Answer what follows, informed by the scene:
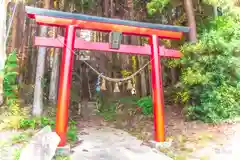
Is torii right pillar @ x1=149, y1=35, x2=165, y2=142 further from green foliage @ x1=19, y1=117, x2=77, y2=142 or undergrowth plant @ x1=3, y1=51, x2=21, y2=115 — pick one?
undergrowth plant @ x1=3, y1=51, x2=21, y2=115

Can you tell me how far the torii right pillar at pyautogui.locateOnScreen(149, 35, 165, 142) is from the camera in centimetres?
539

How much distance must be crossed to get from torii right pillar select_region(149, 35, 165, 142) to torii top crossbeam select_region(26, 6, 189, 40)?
10.7 inches

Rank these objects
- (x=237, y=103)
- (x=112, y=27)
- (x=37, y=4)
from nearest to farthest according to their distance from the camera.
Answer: (x=112, y=27), (x=237, y=103), (x=37, y=4)

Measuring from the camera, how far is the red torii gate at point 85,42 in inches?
184

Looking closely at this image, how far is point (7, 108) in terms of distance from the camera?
716 cm

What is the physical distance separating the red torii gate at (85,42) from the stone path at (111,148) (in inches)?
18.6

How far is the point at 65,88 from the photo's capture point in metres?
4.73

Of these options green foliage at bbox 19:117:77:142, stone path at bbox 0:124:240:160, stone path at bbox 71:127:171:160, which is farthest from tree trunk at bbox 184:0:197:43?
green foliage at bbox 19:117:77:142

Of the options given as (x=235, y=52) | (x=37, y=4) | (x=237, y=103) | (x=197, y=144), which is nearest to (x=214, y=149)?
(x=197, y=144)

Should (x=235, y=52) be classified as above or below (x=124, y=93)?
above

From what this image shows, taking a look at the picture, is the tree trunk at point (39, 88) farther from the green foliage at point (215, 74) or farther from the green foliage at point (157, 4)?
the green foliage at point (215, 74)

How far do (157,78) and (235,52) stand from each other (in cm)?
237

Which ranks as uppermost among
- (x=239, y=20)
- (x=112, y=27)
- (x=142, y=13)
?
(x=142, y=13)

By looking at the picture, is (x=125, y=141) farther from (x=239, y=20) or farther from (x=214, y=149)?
(x=239, y=20)
